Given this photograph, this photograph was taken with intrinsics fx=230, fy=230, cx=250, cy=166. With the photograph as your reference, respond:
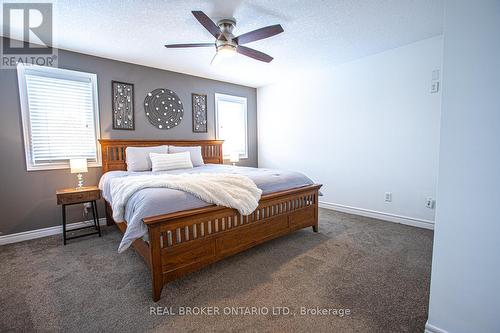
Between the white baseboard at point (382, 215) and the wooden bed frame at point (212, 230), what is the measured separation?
1199mm

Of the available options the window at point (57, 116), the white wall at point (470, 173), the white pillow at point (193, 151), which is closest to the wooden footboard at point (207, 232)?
the white wall at point (470, 173)

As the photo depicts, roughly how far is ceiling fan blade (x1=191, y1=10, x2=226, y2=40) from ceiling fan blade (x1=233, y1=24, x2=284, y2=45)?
186 millimetres

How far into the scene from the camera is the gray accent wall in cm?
284

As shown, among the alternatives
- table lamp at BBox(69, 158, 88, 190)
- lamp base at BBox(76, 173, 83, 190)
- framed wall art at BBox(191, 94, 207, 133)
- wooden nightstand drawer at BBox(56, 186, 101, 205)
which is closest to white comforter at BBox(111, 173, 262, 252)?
wooden nightstand drawer at BBox(56, 186, 101, 205)

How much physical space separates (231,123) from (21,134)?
3348 millimetres

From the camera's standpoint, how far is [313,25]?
2.60 metres

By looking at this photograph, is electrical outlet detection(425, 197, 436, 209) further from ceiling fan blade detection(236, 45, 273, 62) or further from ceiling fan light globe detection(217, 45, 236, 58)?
ceiling fan light globe detection(217, 45, 236, 58)

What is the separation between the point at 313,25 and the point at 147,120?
2.88 m

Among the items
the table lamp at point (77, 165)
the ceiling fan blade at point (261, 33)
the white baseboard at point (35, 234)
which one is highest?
the ceiling fan blade at point (261, 33)

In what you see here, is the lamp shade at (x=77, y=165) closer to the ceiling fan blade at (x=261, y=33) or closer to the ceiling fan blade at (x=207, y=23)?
the ceiling fan blade at (x=207, y=23)

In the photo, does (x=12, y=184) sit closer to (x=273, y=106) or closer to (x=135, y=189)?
(x=135, y=189)

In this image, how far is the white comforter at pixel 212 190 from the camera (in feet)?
6.55

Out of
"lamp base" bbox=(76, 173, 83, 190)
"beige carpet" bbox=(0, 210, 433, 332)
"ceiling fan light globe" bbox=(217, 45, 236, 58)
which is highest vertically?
"ceiling fan light globe" bbox=(217, 45, 236, 58)

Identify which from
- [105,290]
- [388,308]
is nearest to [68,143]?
[105,290]
